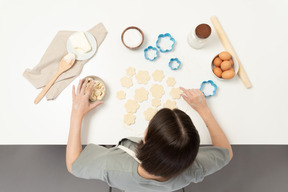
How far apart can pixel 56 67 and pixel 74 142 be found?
0.95ft

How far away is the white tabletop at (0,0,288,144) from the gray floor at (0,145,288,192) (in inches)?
22.6

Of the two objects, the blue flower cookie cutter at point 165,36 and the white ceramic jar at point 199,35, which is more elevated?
the blue flower cookie cutter at point 165,36

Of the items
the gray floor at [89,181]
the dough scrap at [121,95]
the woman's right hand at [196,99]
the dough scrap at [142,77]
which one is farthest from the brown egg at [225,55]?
the gray floor at [89,181]

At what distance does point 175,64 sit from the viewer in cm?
71

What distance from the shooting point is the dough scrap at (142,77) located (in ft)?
2.25

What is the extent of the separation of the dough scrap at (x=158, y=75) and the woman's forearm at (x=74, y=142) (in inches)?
11.7

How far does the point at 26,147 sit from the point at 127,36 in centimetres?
99

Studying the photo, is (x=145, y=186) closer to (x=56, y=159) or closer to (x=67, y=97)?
(x=67, y=97)

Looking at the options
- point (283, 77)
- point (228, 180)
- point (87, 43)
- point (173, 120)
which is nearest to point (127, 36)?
point (87, 43)

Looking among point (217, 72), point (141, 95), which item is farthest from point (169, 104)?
point (217, 72)

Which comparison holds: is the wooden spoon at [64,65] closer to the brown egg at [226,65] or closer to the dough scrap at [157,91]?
the dough scrap at [157,91]

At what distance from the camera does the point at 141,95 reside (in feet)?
2.21

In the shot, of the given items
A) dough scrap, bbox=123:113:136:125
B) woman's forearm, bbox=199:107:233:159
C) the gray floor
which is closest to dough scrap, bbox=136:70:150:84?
dough scrap, bbox=123:113:136:125

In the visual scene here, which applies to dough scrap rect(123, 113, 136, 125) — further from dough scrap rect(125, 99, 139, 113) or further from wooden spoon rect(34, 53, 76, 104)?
wooden spoon rect(34, 53, 76, 104)
